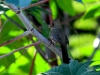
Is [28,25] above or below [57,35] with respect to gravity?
below

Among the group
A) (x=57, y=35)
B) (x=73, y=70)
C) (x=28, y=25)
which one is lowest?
(x=73, y=70)

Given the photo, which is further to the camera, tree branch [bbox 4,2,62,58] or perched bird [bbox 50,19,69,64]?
perched bird [bbox 50,19,69,64]

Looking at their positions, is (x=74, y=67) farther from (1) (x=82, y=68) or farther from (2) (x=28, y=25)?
(2) (x=28, y=25)

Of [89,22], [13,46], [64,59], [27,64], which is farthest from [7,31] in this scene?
[89,22]

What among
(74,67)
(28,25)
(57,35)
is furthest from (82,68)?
(57,35)

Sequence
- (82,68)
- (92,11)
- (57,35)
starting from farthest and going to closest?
(92,11), (57,35), (82,68)

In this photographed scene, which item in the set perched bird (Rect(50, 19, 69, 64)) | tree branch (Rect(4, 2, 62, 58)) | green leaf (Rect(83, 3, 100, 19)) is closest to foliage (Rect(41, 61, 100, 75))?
tree branch (Rect(4, 2, 62, 58))

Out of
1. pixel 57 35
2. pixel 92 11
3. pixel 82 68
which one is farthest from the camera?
pixel 92 11

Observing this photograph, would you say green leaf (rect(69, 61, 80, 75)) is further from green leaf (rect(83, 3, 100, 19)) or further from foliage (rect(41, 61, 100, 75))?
green leaf (rect(83, 3, 100, 19))

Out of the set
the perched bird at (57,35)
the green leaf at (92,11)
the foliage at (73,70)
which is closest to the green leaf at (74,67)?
the foliage at (73,70)

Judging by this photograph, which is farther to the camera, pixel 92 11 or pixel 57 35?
pixel 92 11

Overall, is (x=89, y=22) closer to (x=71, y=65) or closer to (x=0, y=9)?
(x=0, y=9)
